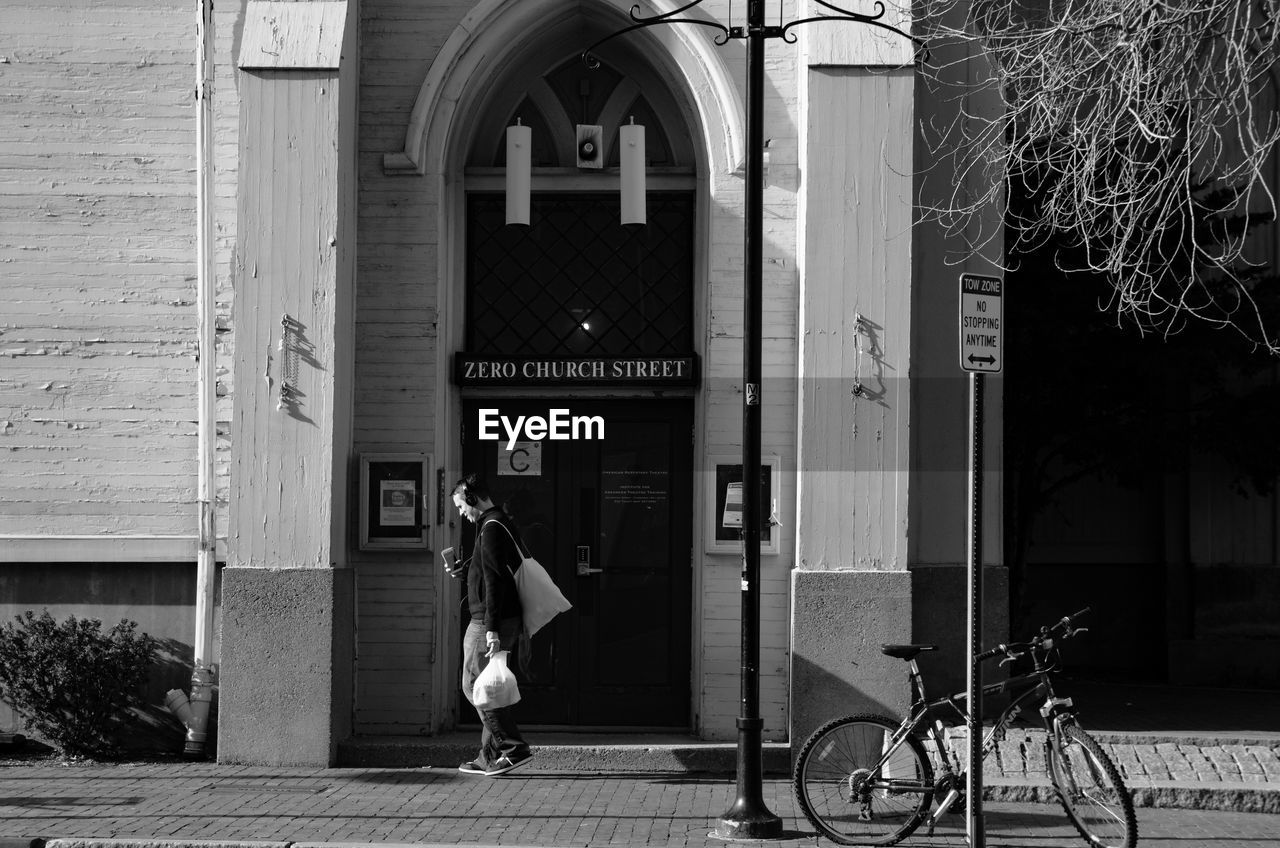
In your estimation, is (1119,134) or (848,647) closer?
(1119,134)

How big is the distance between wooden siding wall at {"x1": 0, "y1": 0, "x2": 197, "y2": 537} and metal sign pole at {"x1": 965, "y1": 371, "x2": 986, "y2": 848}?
6500mm

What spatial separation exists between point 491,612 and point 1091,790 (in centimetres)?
411

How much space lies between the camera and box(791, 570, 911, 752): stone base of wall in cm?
1023

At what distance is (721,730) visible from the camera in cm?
1088

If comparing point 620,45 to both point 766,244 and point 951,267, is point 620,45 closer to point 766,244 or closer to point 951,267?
point 766,244

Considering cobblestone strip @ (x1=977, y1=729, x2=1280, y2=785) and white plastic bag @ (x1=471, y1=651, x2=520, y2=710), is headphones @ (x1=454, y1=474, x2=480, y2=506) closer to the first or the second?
white plastic bag @ (x1=471, y1=651, x2=520, y2=710)

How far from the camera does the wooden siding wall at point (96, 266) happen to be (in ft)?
36.9

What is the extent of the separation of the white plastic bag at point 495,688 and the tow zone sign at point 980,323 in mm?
4017

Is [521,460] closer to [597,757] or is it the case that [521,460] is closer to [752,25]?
[597,757]

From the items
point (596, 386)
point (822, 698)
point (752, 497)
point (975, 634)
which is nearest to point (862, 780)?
point (975, 634)

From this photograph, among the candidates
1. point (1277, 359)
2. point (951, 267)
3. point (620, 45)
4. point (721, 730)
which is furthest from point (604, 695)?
point (1277, 359)

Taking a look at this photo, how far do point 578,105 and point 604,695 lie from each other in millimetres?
4746

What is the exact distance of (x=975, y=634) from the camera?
7.33 meters

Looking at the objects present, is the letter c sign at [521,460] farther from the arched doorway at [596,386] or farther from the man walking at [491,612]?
the man walking at [491,612]
